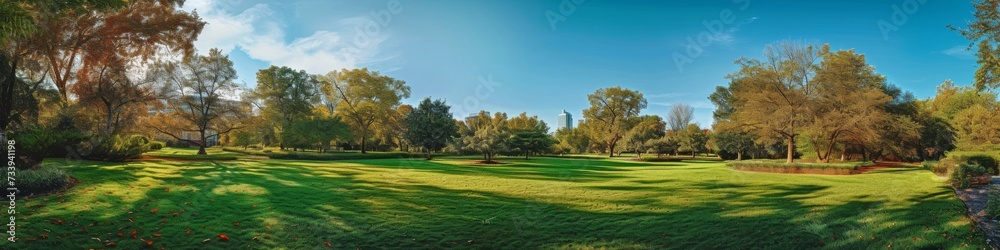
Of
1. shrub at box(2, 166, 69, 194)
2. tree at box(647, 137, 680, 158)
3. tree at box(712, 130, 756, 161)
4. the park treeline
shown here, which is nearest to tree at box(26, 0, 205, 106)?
the park treeline

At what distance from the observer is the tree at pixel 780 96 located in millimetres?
29781

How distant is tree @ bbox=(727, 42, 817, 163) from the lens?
29.8m

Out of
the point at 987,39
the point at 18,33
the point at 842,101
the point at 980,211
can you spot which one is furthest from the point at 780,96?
the point at 18,33

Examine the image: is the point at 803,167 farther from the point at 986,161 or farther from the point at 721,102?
the point at 721,102

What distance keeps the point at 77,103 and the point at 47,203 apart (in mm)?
26608

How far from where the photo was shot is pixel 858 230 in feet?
26.1

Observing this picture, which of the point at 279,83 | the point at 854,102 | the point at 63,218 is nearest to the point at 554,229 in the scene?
the point at 63,218

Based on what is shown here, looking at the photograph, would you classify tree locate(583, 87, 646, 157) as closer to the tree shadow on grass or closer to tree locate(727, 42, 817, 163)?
tree locate(727, 42, 817, 163)

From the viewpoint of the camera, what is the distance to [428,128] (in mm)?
42031

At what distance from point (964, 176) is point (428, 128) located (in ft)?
118

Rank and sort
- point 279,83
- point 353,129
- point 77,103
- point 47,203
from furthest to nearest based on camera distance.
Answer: point 353,129 → point 279,83 → point 77,103 → point 47,203

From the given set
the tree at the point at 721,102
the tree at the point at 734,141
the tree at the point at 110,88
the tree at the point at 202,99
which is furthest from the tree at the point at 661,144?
the tree at the point at 110,88

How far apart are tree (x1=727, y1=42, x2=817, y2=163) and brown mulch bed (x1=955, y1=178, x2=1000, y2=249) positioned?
1750 centimetres

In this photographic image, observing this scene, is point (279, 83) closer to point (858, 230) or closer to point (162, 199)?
point (162, 199)
